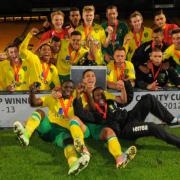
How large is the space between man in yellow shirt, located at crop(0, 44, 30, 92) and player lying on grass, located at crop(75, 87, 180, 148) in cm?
166

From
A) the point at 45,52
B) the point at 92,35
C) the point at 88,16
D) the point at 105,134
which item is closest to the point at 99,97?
the point at 105,134

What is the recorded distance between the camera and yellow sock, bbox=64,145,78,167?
458 centimetres

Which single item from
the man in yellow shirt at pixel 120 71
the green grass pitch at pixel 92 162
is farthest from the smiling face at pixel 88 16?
the green grass pitch at pixel 92 162

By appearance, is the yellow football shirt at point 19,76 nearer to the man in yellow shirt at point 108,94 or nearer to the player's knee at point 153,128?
the man in yellow shirt at point 108,94

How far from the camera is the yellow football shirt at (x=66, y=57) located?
6.88 metres

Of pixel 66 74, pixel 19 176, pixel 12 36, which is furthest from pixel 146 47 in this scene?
pixel 12 36

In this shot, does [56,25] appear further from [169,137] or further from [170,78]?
[169,137]

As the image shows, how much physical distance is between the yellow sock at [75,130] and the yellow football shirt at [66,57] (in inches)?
83.1

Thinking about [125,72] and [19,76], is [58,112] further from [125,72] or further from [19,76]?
[125,72]

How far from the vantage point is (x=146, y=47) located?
6781 millimetres

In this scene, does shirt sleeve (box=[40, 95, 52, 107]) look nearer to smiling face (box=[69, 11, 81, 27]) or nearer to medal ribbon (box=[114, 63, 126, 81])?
medal ribbon (box=[114, 63, 126, 81])

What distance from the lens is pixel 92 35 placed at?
7.36m

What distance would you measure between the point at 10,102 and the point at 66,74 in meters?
1.34

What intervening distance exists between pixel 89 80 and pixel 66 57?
1.59 meters
